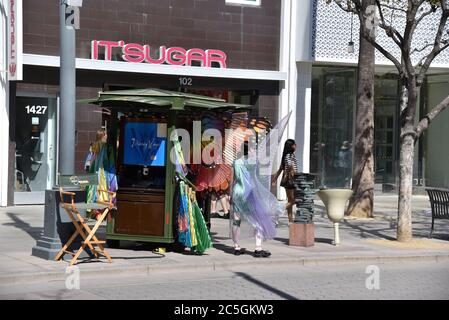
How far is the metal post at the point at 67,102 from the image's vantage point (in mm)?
10734

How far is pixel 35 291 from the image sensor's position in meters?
8.86

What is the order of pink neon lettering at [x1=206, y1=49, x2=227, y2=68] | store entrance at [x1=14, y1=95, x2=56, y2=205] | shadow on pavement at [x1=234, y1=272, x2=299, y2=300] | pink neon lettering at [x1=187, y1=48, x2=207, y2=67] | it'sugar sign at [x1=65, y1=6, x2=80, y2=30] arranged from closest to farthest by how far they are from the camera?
shadow on pavement at [x1=234, y1=272, x2=299, y2=300] < it'sugar sign at [x1=65, y1=6, x2=80, y2=30] < store entrance at [x1=14, y1=95, x2=56, y2=205] < pink neon lettering at [x1=187, y1=48, x2=207, y2=67] < pink neon lettering at [x1=206, y1=49, x2=227, y2=68]

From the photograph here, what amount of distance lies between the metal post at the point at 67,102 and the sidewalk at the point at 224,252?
1.46m

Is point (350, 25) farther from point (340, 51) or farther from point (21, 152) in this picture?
point (21, 152)

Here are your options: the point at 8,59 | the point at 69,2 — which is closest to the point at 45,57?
the point at 8,59

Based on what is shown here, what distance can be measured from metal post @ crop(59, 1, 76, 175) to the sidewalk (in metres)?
1.46

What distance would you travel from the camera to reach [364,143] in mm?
17141

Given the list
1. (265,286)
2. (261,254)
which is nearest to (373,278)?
(265,286)

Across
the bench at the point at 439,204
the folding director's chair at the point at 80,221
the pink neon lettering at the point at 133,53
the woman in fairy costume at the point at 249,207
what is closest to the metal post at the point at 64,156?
the folding director's chair at the point at 80,221

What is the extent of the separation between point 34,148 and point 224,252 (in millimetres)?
8190

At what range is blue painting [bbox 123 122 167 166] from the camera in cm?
1149

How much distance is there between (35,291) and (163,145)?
3419mm

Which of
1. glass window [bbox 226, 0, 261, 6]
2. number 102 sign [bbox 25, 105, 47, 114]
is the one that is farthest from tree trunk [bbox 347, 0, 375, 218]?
number 102 sign [bbox 25, 105, 47, 114]

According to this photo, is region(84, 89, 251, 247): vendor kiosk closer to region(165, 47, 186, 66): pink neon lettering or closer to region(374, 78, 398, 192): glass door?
region(165, 47, 186, 66): pink neon lettering
